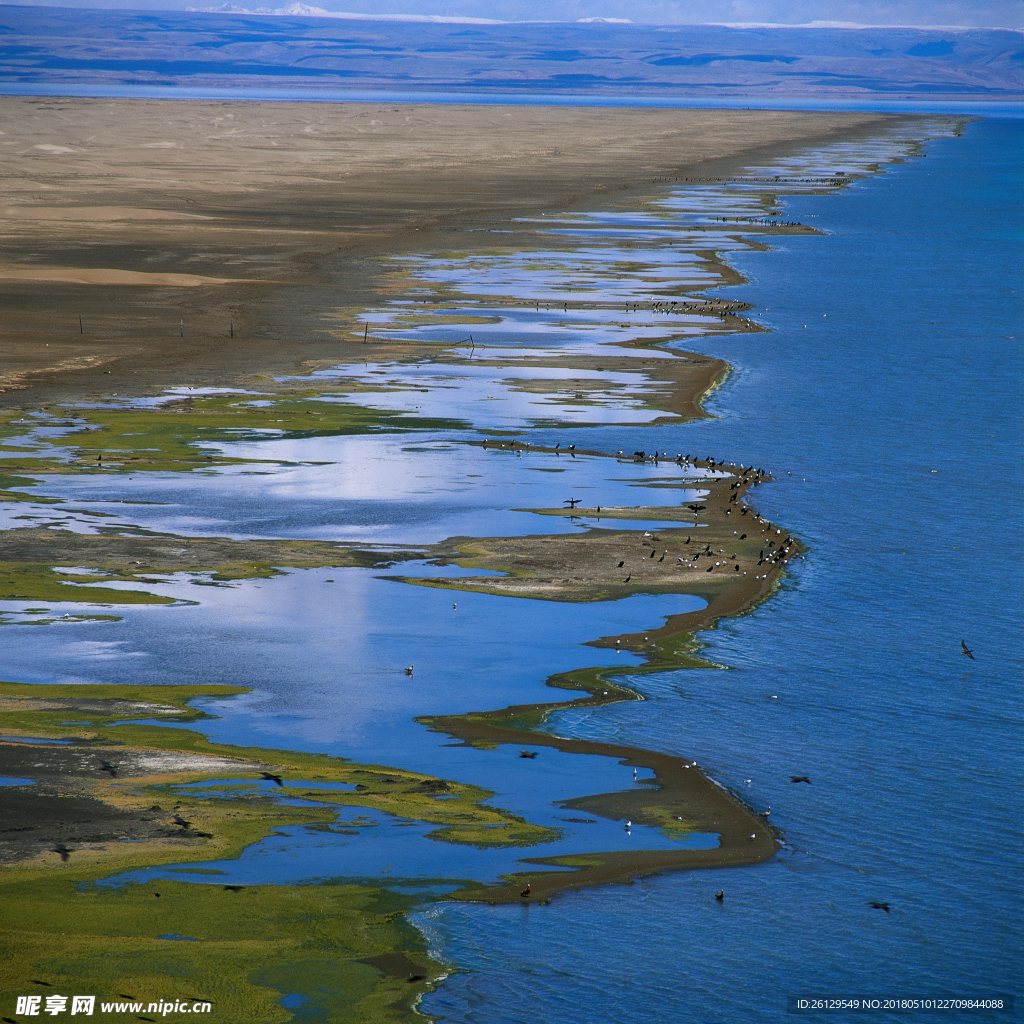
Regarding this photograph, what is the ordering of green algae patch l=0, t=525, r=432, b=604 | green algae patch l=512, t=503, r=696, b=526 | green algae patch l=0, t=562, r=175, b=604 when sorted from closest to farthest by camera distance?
green algae patch l=0, t=562, r=175, b=604 < green algae patch l=0, t=525, r=432, b=604 < green algae patch l=512, t=503, r=696, b=526

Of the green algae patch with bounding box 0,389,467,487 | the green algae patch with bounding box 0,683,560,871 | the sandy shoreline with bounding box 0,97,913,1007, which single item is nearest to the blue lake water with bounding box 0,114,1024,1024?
the green algae patch with bounding box 0,683,560,871

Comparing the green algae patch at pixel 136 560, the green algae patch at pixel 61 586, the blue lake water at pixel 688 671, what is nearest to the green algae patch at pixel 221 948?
the blue lake water at pixel 688 671

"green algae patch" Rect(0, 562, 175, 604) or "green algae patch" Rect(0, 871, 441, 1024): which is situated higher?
"green algae patch" Rect(0, 562, 175, 604)

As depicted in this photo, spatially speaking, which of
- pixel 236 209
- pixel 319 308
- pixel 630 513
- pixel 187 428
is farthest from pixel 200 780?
pixel 236 209

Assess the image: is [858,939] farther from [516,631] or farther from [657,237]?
[657,237]

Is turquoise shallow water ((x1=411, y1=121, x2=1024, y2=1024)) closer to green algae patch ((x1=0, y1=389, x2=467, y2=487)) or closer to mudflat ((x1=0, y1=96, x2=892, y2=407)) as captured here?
green algae patch ((x1=0, y1=389, x2=467, y2=487))

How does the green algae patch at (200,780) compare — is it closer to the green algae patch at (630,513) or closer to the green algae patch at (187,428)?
the green algae patch at (630,513)

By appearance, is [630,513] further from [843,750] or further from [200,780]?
[200,780]
